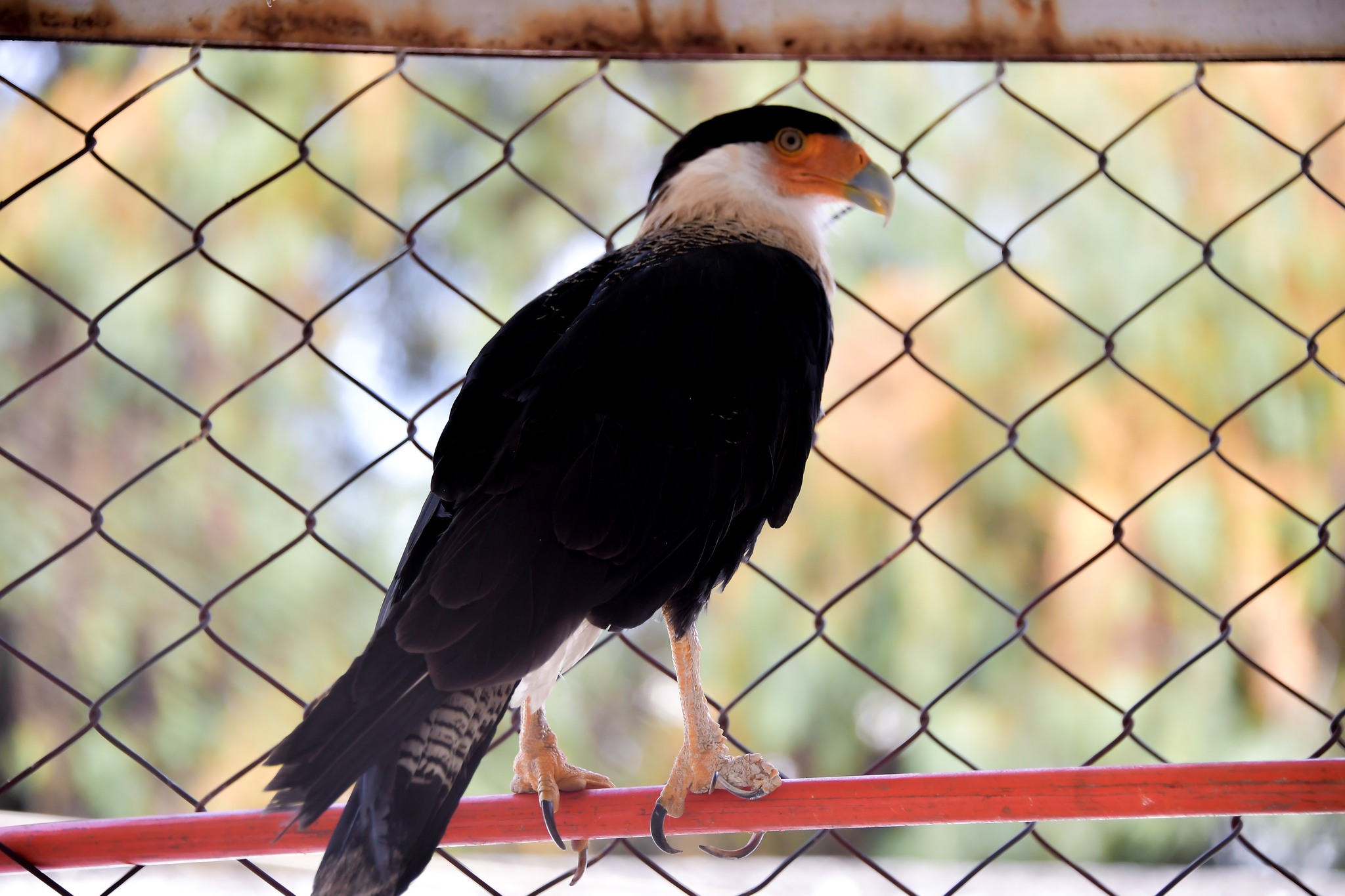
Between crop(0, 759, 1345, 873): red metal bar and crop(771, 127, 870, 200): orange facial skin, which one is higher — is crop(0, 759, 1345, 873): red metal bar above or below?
below

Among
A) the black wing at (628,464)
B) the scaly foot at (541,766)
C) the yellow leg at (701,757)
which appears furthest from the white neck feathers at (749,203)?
the scaly foot at (541,766)

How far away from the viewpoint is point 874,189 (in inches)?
66.2

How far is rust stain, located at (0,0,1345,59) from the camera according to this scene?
1363mm

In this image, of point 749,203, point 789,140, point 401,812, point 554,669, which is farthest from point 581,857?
point 789,140

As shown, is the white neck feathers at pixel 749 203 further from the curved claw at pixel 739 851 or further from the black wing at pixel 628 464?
the curved claw at pixel 739 851

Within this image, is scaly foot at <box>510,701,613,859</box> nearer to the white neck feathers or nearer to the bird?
the bird

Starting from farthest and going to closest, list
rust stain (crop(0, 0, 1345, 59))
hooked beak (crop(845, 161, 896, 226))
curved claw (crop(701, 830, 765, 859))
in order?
hooked beak (crop(845, 161, 896, 226)) < rust stain (crop(0, 0, 1345, 59)) < curved claw (crop(701, 830, 765, 859))

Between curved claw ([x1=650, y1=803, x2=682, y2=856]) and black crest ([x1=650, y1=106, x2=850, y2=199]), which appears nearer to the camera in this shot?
curved claw ([x1=650, y1=803, x2=682, y2=856])

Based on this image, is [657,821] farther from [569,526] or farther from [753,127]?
[753,127]

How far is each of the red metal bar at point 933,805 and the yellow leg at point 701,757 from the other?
16 centimetres

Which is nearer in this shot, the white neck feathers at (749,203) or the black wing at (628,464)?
the black wing at (628,464)

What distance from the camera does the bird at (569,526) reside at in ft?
3.30

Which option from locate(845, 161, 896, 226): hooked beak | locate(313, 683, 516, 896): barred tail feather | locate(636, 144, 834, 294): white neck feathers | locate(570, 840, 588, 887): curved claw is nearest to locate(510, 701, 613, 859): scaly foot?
locate(570, 840, 588, 887): curved claw

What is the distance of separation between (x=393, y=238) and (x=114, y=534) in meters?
1.64
